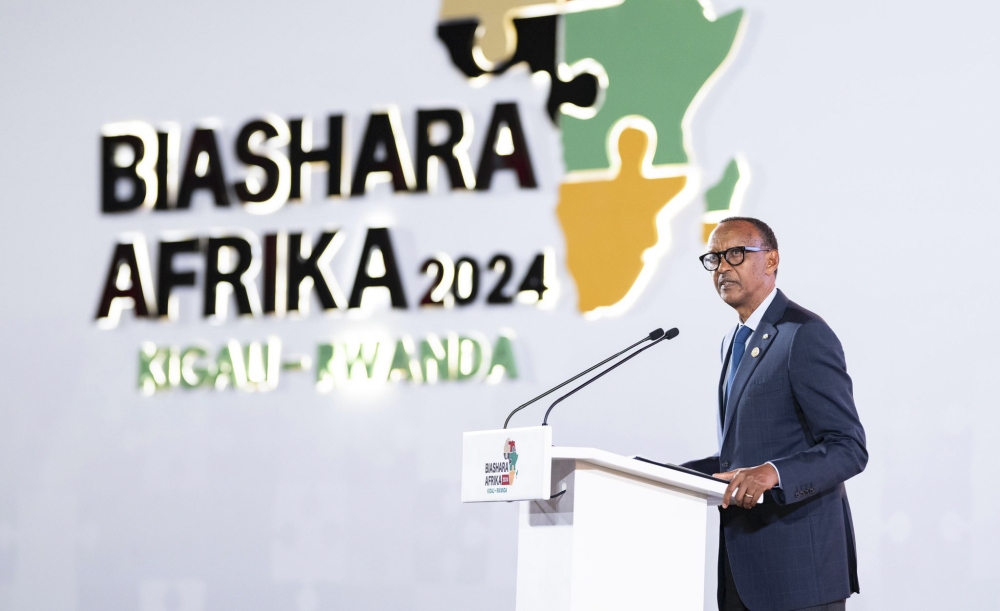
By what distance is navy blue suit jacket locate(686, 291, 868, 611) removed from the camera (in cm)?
306

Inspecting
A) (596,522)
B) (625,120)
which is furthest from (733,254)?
(625,120)

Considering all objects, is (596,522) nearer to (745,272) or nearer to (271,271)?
(745,272)

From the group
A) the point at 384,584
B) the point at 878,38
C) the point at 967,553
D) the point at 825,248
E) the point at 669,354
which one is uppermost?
the point at 878,38

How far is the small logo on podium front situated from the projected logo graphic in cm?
231

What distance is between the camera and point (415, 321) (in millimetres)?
5352

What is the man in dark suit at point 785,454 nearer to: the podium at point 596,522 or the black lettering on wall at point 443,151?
the podium at point 596,522

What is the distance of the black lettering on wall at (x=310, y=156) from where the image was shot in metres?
5.57

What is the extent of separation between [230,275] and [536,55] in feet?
5.31

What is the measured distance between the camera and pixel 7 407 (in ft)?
19.2

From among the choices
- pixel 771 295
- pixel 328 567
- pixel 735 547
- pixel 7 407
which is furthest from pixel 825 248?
pixel 7 407

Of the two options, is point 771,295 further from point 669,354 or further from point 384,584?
point 384,584

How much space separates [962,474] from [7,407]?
4034mm

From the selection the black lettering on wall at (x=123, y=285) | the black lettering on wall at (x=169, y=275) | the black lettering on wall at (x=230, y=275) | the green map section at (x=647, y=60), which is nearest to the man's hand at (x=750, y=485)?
the green map section at (x=647, y=60)

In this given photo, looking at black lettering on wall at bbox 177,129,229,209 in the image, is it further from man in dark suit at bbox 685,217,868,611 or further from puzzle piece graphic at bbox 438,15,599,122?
man in dark suit at bbox 685,217,868,611
